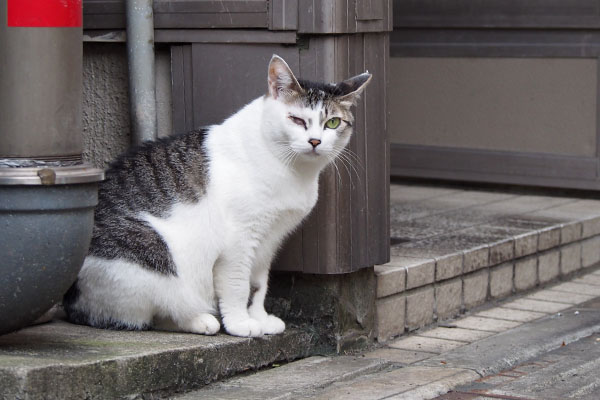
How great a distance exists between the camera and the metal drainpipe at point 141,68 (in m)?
4.59

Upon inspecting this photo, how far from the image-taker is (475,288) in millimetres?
5527

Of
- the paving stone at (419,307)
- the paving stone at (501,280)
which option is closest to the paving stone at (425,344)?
the paving stone at (419,307)

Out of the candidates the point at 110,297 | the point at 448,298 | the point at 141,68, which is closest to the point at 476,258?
the point at 448,298

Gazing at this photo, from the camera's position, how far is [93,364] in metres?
3.56

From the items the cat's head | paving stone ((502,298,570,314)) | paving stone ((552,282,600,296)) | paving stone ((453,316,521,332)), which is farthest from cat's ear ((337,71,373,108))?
paving stone ((552,282,600,296))

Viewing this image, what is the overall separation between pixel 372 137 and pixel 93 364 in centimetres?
172

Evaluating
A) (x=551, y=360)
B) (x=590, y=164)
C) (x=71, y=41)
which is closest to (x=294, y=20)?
(x=71, y=41)

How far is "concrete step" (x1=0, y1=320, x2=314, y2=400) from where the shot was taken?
3.43m

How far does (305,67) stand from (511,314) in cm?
184

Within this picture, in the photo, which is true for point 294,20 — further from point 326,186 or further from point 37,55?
point 37,55

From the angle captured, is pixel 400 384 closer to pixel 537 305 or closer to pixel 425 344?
pixel 425 344

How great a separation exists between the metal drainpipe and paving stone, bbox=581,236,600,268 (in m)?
2.98

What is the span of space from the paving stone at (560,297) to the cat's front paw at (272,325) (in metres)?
1.89

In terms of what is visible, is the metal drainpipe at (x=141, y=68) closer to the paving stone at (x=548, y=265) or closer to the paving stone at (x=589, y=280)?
the paving stone at (x=548, y=265)
